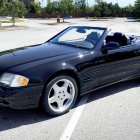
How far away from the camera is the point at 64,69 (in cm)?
468

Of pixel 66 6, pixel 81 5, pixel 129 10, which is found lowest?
pixel 129 10

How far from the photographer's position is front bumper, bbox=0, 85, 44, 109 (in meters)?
4.21

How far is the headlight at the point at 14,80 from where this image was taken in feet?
14.1

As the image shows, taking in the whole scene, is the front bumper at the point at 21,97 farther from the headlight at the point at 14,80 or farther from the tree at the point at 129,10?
the tree at the point at 129,10

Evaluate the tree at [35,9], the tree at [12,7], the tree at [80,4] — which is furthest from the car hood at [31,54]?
the tree at [80,4]

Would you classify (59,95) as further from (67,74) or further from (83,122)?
(83,122)

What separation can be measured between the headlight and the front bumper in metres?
0.08

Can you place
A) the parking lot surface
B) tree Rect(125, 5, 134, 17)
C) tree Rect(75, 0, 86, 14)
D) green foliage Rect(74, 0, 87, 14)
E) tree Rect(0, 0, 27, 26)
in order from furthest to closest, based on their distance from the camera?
tree Rect(75, 0, 86, 14) < green foliage Rect(74, 0, 87, 14) < tree Rect(125, 5, 134, 17) < tree Rect(0, 0, 27, 26) < the parking lot surface

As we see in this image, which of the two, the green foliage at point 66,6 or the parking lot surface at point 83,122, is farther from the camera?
the green foliage at point 66,6

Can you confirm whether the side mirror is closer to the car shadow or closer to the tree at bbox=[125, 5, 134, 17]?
the car shadow

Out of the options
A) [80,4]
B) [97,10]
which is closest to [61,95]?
[97,10]

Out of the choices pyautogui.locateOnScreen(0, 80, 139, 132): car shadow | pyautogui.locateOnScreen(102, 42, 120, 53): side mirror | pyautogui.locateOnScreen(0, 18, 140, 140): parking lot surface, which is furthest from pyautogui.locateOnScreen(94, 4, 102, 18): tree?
pyautogui.locateOnScreen(0, 80, 139, 132): car shadow

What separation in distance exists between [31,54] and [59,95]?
87 cm

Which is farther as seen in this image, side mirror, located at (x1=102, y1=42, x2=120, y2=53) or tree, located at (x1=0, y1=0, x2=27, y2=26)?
tree, located at (x1=0, y1=0, x2=27, y2=26)
